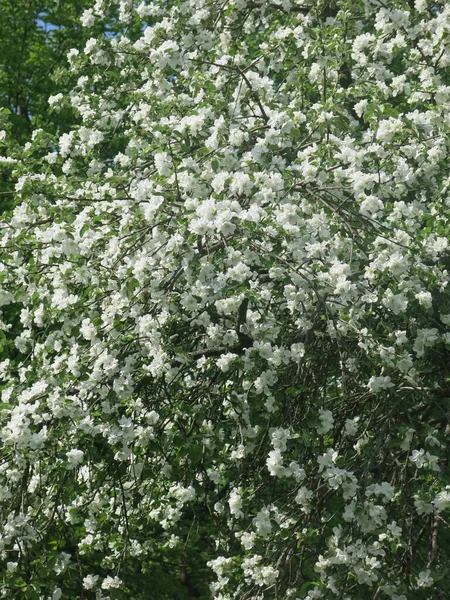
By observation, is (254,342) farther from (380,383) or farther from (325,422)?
(380,383)

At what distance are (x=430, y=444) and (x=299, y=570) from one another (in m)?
0.88

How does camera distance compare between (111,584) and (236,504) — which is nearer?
(236,504)

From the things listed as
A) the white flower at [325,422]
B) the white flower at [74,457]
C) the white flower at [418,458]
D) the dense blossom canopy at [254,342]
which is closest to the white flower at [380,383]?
the dense blossom canopy at [254,342]

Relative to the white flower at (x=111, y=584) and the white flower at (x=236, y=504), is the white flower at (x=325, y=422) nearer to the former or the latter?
the white flower at (x=236, y=504)

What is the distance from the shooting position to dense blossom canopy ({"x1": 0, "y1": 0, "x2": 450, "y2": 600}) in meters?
4.65

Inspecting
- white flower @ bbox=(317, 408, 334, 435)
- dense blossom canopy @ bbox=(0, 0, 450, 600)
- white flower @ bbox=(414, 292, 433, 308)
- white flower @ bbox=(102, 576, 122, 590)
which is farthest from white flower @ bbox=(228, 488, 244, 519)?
white flower @ bbox=(414, 292, 433, 308)

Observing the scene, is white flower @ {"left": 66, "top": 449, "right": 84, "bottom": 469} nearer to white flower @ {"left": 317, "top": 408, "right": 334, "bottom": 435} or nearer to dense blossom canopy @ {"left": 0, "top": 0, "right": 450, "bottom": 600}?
dense blossom canopy @ {"left": 0, "top": 0, "right": 450, "bottom": 600}

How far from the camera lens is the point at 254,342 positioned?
15.5ft

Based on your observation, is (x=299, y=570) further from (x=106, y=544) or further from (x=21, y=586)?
(x=106, y=544)

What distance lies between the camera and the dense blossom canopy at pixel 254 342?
465 centimetres

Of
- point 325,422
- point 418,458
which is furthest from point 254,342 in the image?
point 418,458

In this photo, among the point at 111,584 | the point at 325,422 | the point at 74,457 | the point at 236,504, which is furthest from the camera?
the point at 111,584

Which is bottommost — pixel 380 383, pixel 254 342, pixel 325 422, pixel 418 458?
pixel 418 458

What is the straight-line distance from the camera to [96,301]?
16.4 feet
